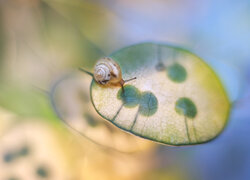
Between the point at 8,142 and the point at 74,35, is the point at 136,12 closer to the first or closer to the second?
A: the point at 74,35

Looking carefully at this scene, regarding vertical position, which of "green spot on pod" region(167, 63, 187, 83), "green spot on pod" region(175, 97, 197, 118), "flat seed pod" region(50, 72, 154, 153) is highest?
"green spot on pod" region(167, 63, 187, 83)

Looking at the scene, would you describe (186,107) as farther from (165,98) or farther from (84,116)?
(84,116)

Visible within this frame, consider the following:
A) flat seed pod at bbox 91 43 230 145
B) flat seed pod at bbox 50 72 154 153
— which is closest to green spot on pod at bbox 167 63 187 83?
flat seed pod at bbox 91 43 230 145

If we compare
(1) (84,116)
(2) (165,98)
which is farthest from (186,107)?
(1) (84,116)

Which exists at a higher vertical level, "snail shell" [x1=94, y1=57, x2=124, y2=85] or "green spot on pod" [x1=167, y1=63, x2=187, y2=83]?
"green spot on pod" [x1=167, y1=63, x2=187, y2=83]

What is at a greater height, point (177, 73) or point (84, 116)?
point (177, 73)

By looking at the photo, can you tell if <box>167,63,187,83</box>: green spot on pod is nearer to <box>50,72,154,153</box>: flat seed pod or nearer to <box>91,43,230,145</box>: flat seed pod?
<box>91,43,230,145</box>: flat seed pod

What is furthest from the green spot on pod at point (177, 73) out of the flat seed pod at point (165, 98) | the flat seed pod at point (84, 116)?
the flat seed pod at point (84, 116)
